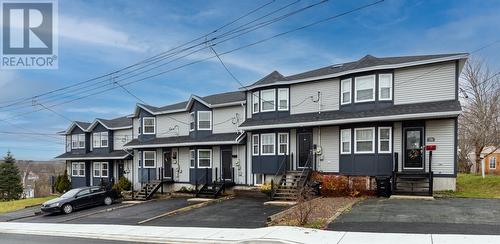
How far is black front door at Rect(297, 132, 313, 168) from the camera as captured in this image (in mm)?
22266

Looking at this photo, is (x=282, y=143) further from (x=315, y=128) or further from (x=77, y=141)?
(x=77, y=141)

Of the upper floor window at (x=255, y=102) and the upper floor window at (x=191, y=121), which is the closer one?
the upper floor window at (x=255, y=102)

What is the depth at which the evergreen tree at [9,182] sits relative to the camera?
48281 mm

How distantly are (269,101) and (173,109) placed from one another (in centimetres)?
948

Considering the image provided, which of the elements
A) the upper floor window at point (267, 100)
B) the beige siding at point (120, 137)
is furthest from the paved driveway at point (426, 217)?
the beige siding at point (120, 137)

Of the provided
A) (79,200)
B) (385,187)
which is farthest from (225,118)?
(385,187)

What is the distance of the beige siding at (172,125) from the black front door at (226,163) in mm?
4408

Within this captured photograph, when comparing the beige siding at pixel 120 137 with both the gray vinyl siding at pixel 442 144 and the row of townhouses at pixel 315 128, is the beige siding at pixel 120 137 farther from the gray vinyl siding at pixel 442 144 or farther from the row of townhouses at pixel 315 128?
the gray vinyl siding at pixel 442 144

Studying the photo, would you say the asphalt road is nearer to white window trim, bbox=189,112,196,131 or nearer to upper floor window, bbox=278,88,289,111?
upper floor window, bbox=278,88,289,111

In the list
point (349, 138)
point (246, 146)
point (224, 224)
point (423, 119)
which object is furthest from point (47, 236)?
point (423, 119)

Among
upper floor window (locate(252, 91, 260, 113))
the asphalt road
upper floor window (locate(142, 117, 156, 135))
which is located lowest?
the asphalt road

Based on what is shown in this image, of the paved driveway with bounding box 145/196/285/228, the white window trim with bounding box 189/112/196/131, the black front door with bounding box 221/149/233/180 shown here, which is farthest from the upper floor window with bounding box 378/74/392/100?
the white window trim with bounding box 189/112/196/131

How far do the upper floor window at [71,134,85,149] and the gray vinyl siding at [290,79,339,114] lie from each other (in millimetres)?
24553

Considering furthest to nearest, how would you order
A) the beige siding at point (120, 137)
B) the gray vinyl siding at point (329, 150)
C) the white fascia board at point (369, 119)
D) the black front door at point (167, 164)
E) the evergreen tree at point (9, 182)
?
the evergreen tree at point (9, 182) < the beige siding at point (120, 137) < the black front door at point (167, 164) < the gray vinyl siding at point (329, 150) < the white fascia board at point (369, 119)
